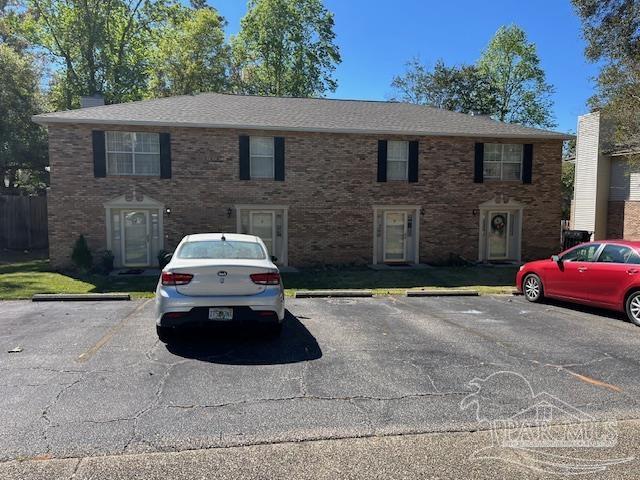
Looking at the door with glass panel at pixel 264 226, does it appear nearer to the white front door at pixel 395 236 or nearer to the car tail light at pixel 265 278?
the white front door at pixel 395 236

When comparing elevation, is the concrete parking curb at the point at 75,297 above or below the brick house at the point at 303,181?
below

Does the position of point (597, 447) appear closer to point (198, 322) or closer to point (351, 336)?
point (351, 336)

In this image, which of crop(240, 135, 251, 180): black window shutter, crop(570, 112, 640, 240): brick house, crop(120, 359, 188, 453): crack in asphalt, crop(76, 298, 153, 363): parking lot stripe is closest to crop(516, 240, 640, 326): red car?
crop(120, 359, 188, 453): crack in asphalt

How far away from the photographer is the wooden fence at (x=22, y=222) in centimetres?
2011

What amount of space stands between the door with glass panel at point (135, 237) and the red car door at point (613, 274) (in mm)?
12894

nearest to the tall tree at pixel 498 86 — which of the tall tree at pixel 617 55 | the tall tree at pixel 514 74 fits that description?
the tall tree at pixel 514 74

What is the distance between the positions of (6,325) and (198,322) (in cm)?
404

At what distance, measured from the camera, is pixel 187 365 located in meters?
5.70

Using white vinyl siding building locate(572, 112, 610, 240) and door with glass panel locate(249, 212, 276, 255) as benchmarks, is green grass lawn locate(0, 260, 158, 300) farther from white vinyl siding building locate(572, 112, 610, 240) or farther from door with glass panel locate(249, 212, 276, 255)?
white vinyl siding building locate(572, 112, 610, 240)

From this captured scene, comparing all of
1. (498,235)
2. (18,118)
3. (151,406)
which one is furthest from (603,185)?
(18,118)

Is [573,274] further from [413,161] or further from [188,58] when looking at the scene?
[188,58]

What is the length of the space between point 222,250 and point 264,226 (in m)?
9.26

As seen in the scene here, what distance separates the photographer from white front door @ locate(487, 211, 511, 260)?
18.2m

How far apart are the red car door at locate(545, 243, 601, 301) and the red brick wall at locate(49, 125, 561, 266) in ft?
24.9
